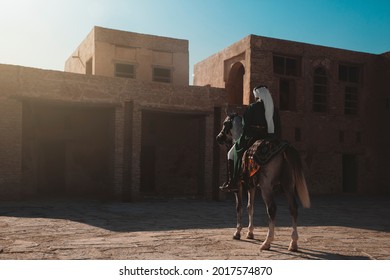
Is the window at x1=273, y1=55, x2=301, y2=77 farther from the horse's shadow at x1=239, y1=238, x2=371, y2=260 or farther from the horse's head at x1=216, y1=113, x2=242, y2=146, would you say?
the horse's shadow at x1=239, y1=238, x2=371, y2=260

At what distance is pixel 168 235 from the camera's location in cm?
734

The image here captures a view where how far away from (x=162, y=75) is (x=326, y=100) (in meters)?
8.28

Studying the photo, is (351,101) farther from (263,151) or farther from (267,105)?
(263,151)

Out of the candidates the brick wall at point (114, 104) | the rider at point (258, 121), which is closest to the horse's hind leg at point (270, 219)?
the rider at point (258, 121)

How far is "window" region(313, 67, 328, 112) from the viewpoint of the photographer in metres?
20.9

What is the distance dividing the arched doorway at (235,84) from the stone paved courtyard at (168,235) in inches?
445

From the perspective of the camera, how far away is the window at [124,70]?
67.3ft

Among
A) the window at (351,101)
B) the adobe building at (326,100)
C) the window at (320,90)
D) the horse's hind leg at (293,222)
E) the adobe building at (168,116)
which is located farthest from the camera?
the window at (351,101)

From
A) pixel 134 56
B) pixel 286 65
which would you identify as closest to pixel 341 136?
pixel 286 65

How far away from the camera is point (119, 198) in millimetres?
14438

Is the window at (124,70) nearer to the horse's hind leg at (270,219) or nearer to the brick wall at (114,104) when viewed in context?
the brick wall at (114,104)

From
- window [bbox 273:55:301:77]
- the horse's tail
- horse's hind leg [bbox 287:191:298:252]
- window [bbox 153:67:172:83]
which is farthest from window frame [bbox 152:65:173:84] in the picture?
horse's hind leg [bbox 287:191:298:252]

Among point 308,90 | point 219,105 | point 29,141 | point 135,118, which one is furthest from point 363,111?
point 29,141

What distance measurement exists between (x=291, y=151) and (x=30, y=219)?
6.16 meters
